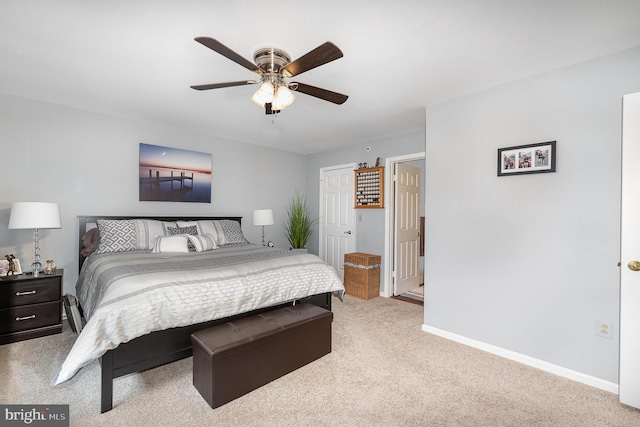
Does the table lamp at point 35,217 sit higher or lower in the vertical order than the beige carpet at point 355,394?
higher

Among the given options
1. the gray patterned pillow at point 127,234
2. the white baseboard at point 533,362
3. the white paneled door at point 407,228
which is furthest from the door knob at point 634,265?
the gray patterned pillow at point 127,234

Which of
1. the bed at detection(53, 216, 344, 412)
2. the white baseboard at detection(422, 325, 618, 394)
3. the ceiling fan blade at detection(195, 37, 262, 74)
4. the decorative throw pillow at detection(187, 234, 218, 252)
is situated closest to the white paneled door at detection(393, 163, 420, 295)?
the white baseboard at detection(422, 325, 618, 394)

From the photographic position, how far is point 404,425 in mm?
1729

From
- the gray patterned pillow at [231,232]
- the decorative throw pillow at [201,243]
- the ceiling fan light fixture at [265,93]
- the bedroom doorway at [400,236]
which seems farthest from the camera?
the bedroom doorway at [400,236]

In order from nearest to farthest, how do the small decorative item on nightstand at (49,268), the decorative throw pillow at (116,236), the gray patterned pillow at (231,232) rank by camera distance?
1. the small decorative item on nightstand at (49,268)
2. the decorative throw pillow at (116,236)
3. the gray patterned pillow at (231,232)

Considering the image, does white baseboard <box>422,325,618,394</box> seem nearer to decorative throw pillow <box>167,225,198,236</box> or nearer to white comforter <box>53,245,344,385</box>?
white comforter <box>53,245,344,385</box>

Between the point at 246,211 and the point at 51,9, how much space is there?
3422 mm

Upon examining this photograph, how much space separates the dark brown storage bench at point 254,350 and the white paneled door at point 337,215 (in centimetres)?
266

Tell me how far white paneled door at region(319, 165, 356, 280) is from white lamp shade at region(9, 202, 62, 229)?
12.2 feet

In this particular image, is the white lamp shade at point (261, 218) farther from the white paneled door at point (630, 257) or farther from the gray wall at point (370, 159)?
the white paneled door at point (630, 257)

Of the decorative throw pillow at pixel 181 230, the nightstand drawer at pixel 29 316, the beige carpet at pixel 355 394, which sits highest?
the decorative throw pillow at pixel 181 230

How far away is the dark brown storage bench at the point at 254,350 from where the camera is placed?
6.14 feet

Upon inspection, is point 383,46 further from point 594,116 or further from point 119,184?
point 119,184

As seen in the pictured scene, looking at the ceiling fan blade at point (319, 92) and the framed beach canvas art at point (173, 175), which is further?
the framed beach canvas art at point (173, 175)
